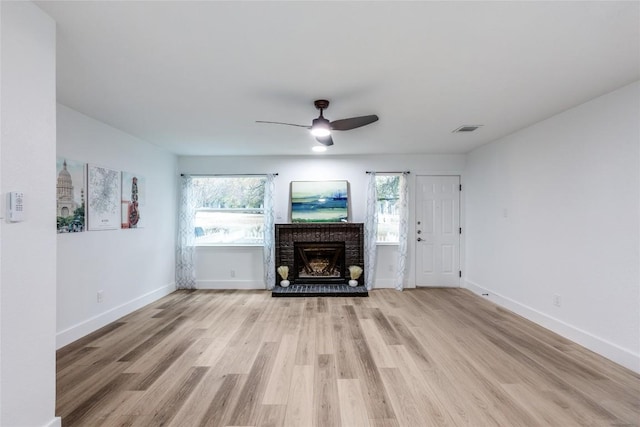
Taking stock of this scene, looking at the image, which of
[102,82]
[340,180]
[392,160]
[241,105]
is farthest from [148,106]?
[392,160]

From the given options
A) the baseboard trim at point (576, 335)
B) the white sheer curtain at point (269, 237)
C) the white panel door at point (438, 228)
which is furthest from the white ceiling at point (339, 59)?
the baseboard trim at point (576, 335)

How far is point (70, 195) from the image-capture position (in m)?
3.25

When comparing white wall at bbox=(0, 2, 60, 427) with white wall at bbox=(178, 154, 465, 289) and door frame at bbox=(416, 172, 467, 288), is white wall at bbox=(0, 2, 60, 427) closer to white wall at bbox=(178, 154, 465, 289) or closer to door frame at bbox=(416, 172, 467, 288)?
white wall at bbox=(178, 154, 465, 289)

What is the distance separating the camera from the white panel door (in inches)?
224

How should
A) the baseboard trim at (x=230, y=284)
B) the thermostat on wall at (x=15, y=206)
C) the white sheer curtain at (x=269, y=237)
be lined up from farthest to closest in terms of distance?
the baseboard trim at (x=230, y=284), the white sheer curtain at (x=269, y=237), the thermostat on wall at (x=15, y=206)

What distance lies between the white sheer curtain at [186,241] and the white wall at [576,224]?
5.16 metres

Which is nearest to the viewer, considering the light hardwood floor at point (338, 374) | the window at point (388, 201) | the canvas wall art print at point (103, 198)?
the light hardwood floor at point (338, 374)

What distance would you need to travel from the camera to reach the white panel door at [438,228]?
570 cm

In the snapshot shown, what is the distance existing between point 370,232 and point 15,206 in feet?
15.7

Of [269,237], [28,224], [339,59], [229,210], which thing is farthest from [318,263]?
[28,224]

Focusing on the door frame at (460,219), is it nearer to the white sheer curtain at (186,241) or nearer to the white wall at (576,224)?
the white wall at (576,224)

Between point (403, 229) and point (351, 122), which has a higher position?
point (351, 122)

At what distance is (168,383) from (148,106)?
264 centimetres

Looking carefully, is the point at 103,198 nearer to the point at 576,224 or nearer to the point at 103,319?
the point at 103,319
